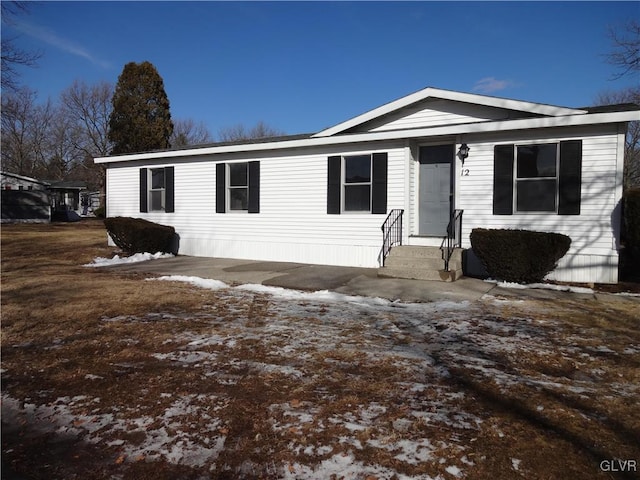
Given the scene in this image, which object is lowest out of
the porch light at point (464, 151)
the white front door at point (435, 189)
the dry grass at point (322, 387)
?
the dry grass at point (322, 387)

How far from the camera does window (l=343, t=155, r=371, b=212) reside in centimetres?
1078

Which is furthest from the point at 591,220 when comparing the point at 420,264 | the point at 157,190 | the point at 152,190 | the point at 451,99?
the point at 152,190

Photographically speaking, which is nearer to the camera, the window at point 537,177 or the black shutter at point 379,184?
the window at point 537,177

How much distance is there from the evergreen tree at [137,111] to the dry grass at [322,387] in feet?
90.2

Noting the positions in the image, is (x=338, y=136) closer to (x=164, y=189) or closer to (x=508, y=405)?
(x=164, y=189)

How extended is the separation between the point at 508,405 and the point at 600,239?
6.59 metres

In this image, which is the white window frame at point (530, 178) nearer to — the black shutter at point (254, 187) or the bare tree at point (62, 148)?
the black shutter at point (254, 187)

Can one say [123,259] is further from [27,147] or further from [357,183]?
[27,147]

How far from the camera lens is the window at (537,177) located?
8805 mm

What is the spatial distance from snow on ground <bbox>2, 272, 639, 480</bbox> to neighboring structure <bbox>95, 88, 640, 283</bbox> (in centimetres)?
365

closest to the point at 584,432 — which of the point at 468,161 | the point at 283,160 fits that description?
the point at 468,161

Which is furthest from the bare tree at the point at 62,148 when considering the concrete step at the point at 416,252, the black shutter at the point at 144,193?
the concrete step at the point at 416,252

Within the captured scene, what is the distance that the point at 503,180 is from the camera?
30.0ft

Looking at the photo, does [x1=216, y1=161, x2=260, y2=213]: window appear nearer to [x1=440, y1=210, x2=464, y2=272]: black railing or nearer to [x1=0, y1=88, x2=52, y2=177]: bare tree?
[x1=440, y1=210, x2=464, y2=272]: black railing
